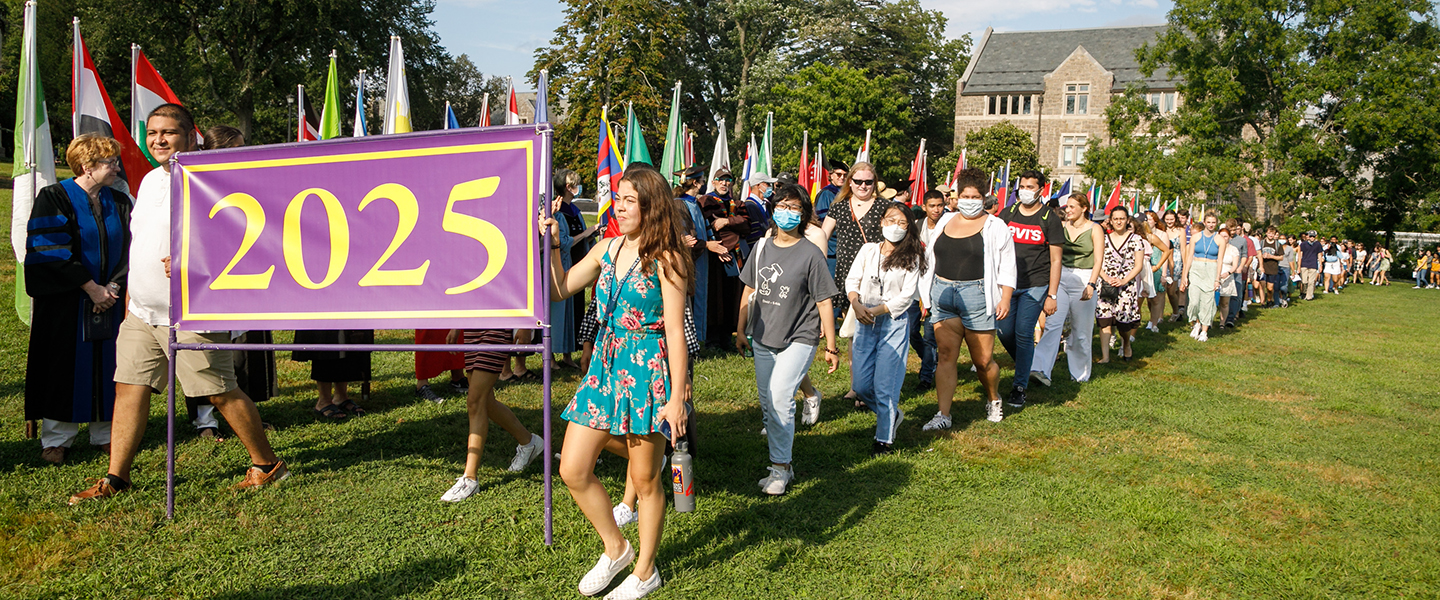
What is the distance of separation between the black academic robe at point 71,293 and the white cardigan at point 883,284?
14.8 ft

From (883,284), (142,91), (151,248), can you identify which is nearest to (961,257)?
(883,284)

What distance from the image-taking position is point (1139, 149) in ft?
132

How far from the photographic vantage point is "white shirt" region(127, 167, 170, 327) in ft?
15.1

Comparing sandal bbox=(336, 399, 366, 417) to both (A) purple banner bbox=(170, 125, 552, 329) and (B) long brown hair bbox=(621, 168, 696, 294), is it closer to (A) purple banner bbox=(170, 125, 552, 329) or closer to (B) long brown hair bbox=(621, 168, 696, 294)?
(A) purple banner bbox=(170, 125, 552, 329)

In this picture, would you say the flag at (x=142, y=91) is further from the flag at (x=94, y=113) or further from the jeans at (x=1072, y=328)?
the jeans at (x=1072, y=328)

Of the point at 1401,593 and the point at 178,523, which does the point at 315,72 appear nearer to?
the point at 178,523

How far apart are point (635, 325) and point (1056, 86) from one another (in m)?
62.9

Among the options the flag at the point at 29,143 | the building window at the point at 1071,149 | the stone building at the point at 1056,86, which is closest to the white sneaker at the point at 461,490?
the flag at the point at 29,143

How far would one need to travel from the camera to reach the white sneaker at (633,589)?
3.73m

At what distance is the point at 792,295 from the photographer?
5.29 metres

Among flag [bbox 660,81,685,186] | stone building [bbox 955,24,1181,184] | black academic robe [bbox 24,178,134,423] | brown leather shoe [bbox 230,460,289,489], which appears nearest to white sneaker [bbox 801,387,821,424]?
brown leather shoe [bbox 230,460,289,489]

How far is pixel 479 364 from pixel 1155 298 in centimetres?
1157

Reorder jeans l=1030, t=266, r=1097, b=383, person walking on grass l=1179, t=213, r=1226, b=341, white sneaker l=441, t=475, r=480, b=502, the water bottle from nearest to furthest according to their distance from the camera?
the water bottle → white sneaker l=441, t=475, r=480, b=502 → jeans l=1030, t=266, r=1097, b=383 → person walking on grass l=1179, t=213, r=1226, b=341

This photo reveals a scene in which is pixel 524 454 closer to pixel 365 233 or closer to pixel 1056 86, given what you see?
pixel 365 233
